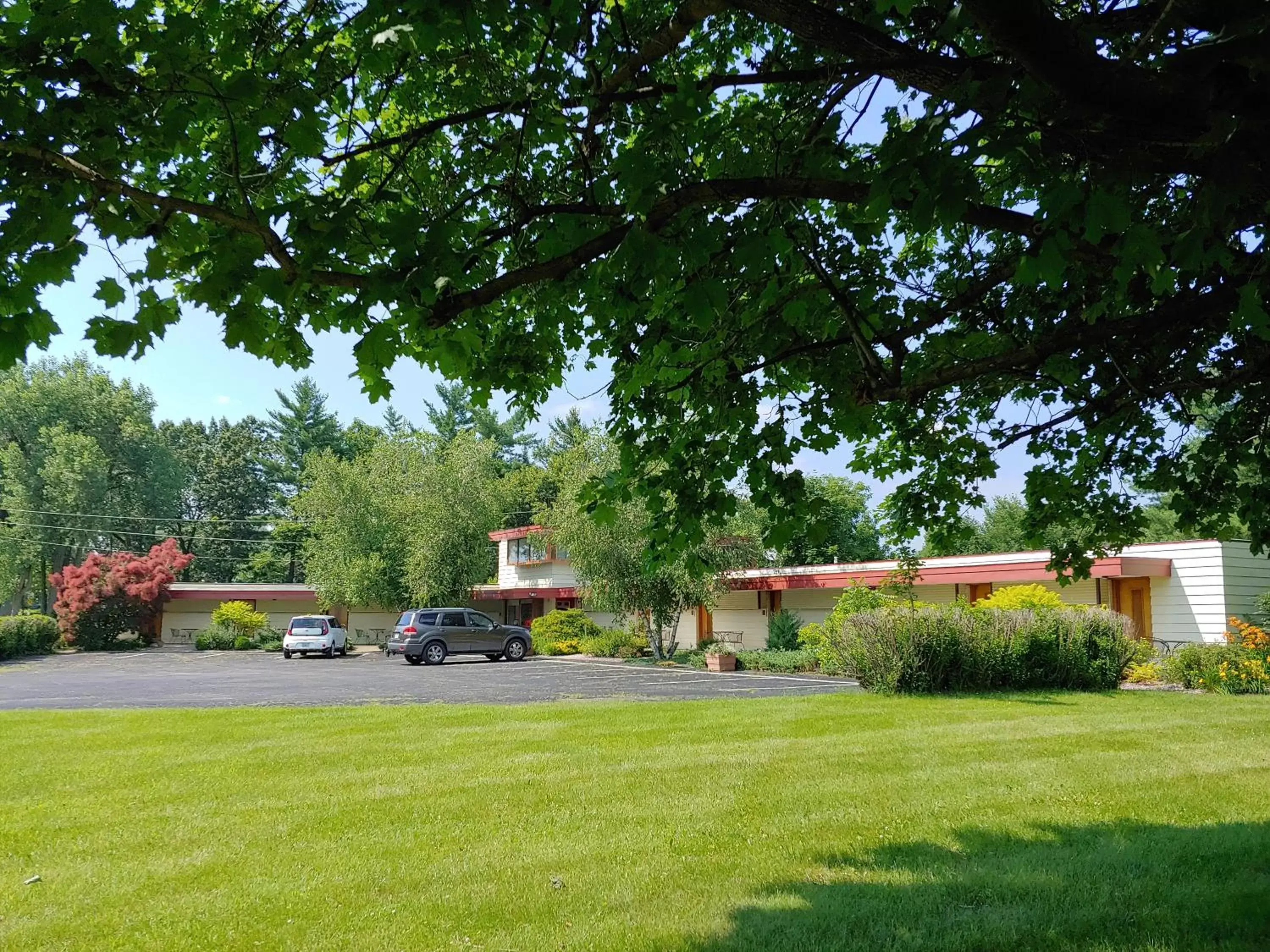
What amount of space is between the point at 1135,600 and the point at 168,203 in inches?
982

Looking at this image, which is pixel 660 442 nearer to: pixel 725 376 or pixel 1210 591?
pixel 725 376

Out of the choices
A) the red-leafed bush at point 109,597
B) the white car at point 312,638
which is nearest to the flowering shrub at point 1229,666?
the white car at point 312,638

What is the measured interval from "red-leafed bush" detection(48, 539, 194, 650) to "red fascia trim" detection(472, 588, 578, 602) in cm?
1541

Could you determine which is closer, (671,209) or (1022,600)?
(671,209)

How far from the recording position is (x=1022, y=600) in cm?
1864

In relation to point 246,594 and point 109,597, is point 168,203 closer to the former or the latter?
point 109,597

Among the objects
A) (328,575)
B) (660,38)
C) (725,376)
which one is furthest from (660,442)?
(328,575)

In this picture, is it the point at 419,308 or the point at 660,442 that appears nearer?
the point at 419,308

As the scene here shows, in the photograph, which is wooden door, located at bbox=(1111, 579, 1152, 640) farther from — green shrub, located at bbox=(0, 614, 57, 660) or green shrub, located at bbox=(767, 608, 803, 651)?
green shrub, located at bbox=(0, 614, 57, 660)

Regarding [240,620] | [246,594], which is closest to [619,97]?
[240,620]

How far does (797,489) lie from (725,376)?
91cm

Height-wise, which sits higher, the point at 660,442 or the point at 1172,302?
the point at 1172,302

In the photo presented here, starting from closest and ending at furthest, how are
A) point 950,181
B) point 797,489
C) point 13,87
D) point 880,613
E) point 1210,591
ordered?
point 950,181, point 13,87, point 797,489, point 880,613, point 1210,591

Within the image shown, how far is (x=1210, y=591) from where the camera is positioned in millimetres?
20250
